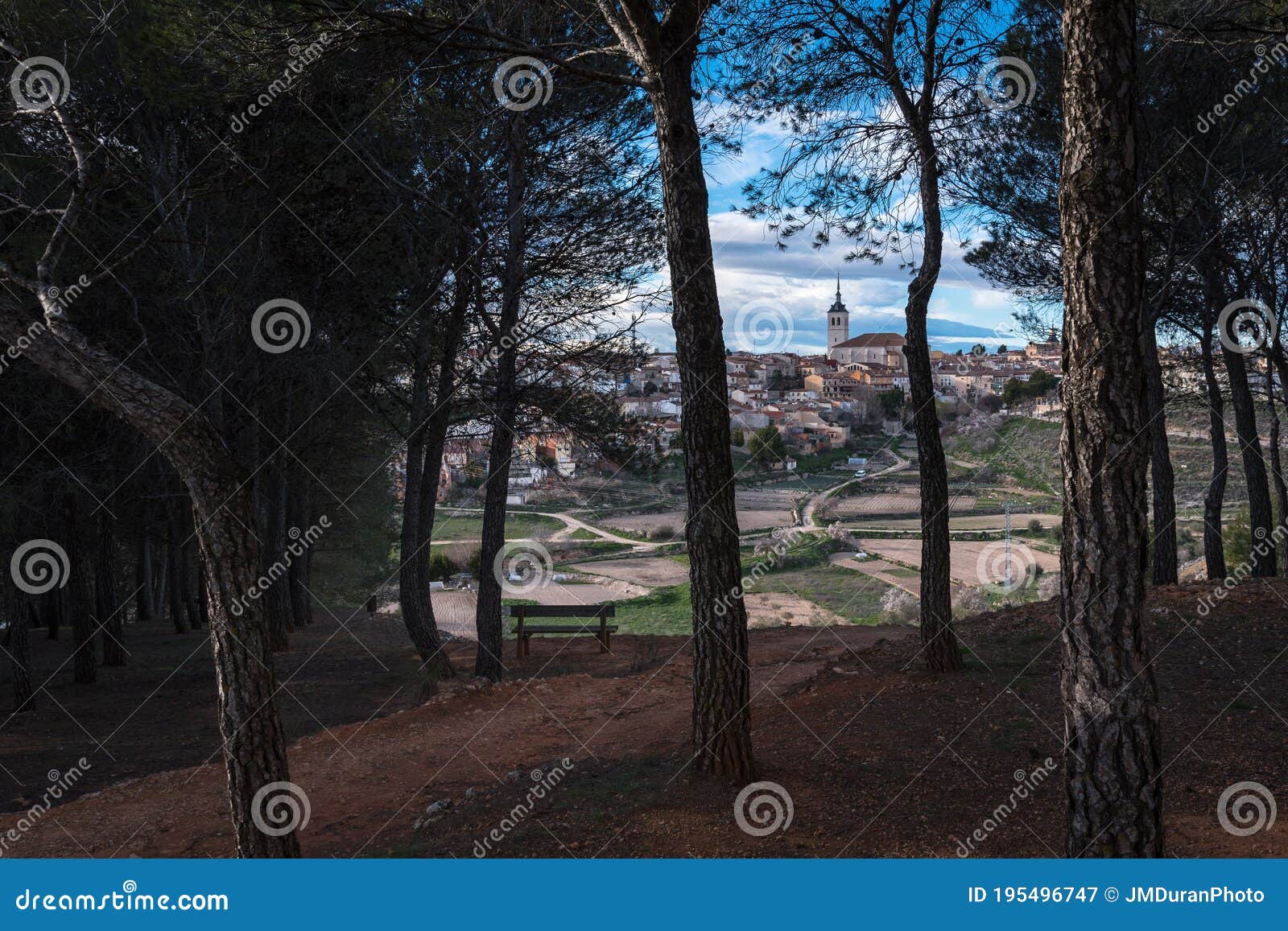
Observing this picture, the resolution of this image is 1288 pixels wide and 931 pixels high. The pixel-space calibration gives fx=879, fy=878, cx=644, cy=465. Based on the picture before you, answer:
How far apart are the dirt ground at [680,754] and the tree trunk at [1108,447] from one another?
1147mm

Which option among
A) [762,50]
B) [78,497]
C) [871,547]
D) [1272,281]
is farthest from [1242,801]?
[871,547]

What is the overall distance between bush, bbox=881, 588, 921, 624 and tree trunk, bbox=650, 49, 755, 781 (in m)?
10.5

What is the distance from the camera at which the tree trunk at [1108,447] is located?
3002mm

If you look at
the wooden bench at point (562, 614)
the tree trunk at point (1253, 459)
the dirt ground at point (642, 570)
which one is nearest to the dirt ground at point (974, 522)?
the dirt ground at point (642, 570)

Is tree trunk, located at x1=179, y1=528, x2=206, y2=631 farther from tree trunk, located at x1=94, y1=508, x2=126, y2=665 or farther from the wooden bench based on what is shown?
the wooden bench

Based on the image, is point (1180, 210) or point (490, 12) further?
point (1180, 210)

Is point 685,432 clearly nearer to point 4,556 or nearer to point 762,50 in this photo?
point 762,50

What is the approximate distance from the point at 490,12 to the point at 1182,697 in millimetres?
7225

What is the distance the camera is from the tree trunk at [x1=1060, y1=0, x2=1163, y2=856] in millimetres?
3002

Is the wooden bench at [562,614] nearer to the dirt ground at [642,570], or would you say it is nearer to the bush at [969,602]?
the bush at [969,602]

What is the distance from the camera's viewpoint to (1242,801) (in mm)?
4418

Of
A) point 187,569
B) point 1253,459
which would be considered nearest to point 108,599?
point 187,569

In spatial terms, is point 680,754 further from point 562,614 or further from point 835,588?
point 835,588

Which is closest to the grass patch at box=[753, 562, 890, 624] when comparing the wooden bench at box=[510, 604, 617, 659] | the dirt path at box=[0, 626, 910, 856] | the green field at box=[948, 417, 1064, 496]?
the green field at box=[948, 417, 1064, 496]
